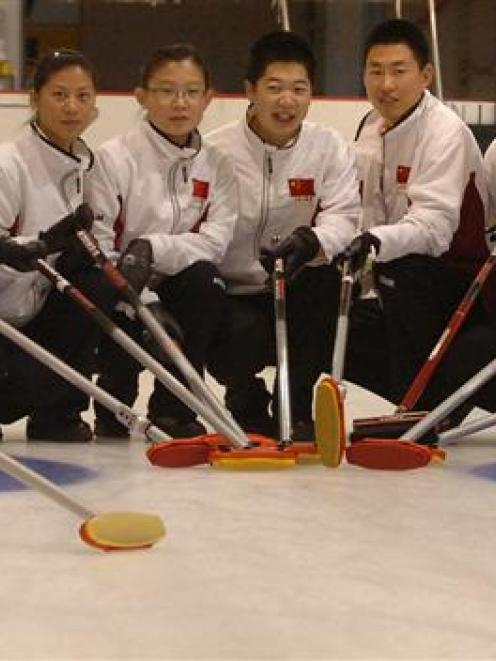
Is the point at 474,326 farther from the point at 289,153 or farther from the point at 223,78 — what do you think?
the point at 223,78

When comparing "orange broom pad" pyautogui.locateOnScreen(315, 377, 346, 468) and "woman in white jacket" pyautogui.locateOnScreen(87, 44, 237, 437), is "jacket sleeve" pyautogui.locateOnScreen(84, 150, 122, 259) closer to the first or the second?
"woman in white jacket" pyautogui.locateOnScreen(87, 44, 237, 437)

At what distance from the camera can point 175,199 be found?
3283 millimetres

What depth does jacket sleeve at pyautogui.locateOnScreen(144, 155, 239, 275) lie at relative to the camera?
125 inches

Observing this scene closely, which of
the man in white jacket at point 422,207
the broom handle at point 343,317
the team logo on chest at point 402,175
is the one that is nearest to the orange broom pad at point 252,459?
the broom handle at point 343,317

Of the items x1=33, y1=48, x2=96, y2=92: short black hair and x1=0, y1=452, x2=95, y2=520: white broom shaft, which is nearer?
x1=0, y1=452, x2=95, y2=520: white broom shaft

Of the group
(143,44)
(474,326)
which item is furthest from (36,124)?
(143,44)

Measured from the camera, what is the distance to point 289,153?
332cm

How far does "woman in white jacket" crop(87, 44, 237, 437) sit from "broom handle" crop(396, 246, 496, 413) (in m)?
0.48

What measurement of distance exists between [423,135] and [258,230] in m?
0.43

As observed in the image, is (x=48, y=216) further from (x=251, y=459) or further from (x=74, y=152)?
(x=251, y=459)

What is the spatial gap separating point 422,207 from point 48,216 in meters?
0.82

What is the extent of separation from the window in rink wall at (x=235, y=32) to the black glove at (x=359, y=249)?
10.5ft

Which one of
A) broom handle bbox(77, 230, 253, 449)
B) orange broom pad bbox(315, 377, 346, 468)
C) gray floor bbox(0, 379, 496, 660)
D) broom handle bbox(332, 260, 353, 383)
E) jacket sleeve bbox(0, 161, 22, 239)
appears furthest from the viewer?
jacket sleeve bbox(0, 161, 22, 239)

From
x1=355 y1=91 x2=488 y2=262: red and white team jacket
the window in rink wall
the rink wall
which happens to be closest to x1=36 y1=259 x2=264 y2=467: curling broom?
x1=355 y1=91 x2=488 y2=262: red and white team jacket
